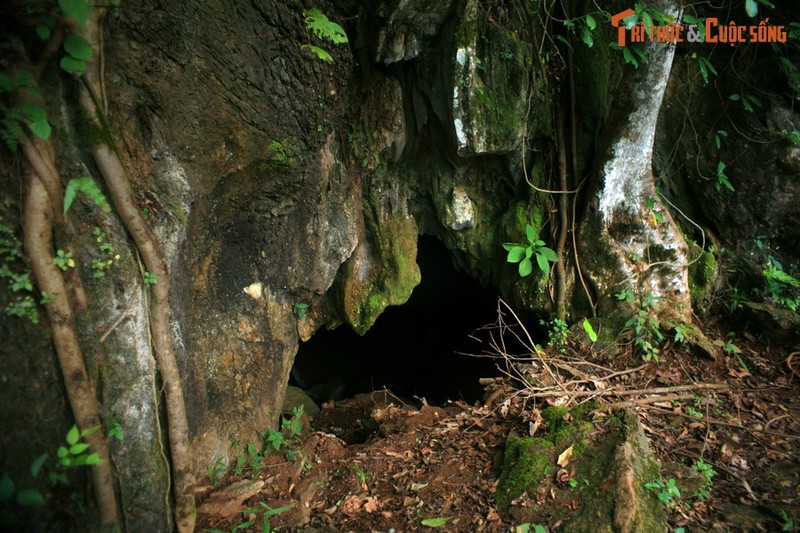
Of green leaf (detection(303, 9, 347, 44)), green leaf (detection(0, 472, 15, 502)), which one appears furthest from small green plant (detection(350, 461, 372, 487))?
green leaf (detection(303, 9, 347, 44))

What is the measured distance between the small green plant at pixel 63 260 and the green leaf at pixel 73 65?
0.88 metres

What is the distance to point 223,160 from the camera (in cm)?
330

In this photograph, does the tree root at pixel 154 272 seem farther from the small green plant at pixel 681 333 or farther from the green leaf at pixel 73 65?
the small green plant at pixel 681 333

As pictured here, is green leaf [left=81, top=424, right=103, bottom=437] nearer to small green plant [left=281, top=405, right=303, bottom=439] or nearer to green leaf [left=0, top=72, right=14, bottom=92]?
green leaf [left=0, top=72, right=14, bottom=92]

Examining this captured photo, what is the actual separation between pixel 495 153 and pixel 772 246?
3.10m

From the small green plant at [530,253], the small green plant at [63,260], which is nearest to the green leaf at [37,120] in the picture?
the small green plant at [63,260]

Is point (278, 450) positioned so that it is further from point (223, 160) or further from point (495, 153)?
point (495, 153)

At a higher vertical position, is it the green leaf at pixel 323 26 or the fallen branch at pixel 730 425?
the green leaf at pixel 323 26

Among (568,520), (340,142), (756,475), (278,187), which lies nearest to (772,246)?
(756,475)

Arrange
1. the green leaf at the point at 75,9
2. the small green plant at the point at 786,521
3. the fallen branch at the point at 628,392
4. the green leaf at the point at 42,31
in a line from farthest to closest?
the fallen branch at the point at 628,392 < the small green plant at the point at 786,521 < the green leaf at the point at 42,31 < the green leaf at the point at 75,9

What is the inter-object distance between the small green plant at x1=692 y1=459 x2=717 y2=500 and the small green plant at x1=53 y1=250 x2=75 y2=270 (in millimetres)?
3999

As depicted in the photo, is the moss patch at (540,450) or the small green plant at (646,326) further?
the small green plant at (646,326)

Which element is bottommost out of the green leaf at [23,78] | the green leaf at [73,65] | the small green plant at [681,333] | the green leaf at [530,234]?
the small green plant at [681,333]

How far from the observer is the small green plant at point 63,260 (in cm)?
233
